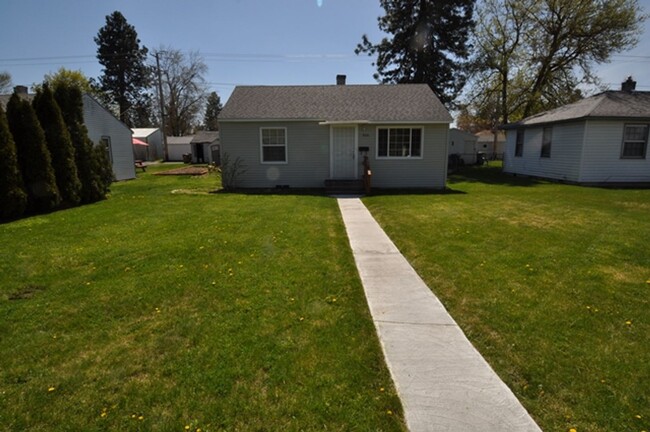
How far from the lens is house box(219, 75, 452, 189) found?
14328 mm

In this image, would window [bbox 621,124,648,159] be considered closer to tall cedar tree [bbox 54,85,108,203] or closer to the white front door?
the white front door

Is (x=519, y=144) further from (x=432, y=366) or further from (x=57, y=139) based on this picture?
(x=57, y=139)

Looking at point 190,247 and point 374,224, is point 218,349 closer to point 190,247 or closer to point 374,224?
point 190,247

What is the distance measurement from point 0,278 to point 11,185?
5.49 m

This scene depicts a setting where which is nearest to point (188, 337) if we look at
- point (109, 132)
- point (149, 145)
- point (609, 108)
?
point (109, 132)

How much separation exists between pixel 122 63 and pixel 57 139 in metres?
46.3

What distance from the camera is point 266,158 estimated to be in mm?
14664

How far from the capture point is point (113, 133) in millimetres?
18406

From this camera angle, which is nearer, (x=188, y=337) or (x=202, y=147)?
(x=188, y=337)

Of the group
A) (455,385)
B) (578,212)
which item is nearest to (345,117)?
(578,212)

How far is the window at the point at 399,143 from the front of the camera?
47.6 ft

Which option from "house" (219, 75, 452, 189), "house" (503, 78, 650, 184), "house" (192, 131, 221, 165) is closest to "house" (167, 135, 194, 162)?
"house" (192, 131, 221, 165)

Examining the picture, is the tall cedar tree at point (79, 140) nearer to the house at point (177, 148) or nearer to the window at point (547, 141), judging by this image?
the window at point (547, 141)

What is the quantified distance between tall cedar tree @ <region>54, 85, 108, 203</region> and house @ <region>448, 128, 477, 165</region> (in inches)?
1113
